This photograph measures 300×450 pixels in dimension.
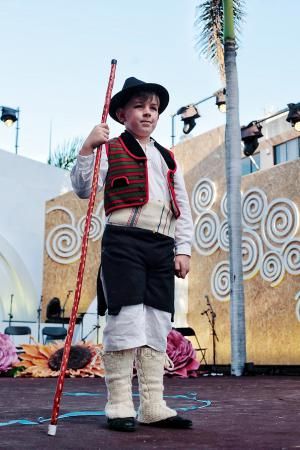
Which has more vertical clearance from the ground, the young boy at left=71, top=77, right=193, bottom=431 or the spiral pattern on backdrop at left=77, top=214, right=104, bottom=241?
the spiral pattern on backdrop at left=77, top=214, right=104, bottom=241

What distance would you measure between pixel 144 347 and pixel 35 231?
10954 millimetres

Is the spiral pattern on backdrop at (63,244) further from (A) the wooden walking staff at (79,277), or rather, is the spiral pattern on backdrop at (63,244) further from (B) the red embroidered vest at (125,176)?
(A) the wooden walking staff at (79,277)

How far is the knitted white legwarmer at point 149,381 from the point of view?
228cm

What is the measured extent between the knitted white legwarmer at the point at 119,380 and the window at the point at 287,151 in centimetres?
1543

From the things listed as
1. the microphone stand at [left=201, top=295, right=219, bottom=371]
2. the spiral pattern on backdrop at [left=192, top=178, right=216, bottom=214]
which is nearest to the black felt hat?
the microphone stand at [left=201, top=295, right=219, bottom=371]

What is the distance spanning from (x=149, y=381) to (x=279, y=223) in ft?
24.1

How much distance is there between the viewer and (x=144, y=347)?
231 centimetres

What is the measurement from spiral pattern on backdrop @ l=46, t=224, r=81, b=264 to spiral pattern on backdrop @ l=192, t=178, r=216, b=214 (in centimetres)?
235

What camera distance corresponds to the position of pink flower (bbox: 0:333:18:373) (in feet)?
20.9

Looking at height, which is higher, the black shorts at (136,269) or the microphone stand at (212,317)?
the microphone stand at (212,317)

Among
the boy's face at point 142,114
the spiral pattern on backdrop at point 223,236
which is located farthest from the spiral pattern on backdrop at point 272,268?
the boy's face at point 142,114

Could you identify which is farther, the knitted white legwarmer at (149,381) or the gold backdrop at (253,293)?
the gold backdrop at (253,293)

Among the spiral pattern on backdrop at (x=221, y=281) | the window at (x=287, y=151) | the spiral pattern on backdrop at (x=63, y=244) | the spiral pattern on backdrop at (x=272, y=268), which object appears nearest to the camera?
the spiral pattern on backdrop at (x=272, y=268)

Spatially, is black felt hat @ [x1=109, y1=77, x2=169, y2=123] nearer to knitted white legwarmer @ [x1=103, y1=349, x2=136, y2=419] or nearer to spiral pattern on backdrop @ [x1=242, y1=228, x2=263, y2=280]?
knitted white legwarmer @ [x1=103, y1=349, x2=136, y2=419]
